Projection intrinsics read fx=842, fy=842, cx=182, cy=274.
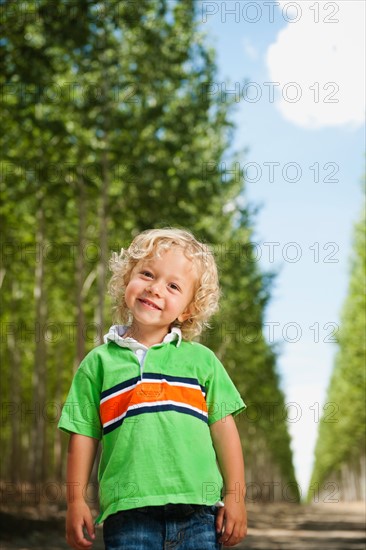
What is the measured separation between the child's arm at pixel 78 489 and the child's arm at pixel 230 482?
17.8 inches

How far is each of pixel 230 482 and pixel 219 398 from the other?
0.99 feet

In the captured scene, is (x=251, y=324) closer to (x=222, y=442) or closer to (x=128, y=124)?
(x=128, y=124)

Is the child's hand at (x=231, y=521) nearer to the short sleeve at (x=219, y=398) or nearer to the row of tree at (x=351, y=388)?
the short sleeve at (x=219, y=398)

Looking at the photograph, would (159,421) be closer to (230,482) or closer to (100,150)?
(230,482)

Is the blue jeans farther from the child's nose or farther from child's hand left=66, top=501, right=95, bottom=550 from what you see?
the child's nose

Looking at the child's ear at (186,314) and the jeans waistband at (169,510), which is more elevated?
the child's ear at (186,314)

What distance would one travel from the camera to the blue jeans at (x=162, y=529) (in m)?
2.86

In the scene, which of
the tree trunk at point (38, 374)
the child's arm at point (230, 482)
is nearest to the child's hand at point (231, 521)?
the child's arm at point (230, 482)

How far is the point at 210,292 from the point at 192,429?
578mm

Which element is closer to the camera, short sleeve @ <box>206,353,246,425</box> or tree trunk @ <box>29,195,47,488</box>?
short sleeve @ <box>206,353,246,425</box>

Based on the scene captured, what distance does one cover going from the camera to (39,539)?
12.8 meters

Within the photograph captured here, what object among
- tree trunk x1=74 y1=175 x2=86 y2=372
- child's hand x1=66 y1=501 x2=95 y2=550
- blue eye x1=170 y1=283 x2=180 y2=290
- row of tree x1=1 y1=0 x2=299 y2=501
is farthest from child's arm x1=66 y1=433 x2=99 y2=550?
tree trunk x1=74 y1=175 x2=86 y2=372

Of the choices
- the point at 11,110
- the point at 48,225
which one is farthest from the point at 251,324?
the point at 11,110

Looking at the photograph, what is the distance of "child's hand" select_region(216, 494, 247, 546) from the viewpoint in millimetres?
2957
